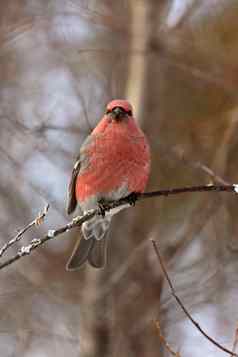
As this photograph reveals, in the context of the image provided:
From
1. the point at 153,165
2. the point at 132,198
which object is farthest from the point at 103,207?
the point at 153,165

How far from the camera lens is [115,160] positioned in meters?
5.09

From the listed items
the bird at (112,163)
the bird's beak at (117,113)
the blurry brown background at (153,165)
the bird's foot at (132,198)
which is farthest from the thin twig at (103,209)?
the blurry brown background at (153,165)

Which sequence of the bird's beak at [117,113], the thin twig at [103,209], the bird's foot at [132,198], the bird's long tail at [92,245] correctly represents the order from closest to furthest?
the thin twig at [103,209] < the bird's foot at [132,198] < the bird's beak at [117,113] < the bird's long tail at [92,245]

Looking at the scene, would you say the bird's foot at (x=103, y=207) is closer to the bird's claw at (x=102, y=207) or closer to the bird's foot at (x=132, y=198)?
the bird's claw at (x=102, y=207)

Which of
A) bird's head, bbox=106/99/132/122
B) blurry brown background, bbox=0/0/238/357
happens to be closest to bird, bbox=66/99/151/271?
bird's head, bbox=106/99/132/122

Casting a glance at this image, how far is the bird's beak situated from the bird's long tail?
821 mm

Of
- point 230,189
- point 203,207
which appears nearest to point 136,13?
point 203,207

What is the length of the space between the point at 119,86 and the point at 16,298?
262 cm

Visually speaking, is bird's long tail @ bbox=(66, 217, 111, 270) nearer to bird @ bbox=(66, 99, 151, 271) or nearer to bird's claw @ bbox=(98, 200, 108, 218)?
bird @ bbox=(66, 99, 151, 271)

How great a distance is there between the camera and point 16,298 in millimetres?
6551

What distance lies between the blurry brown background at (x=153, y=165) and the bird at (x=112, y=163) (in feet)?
2.45

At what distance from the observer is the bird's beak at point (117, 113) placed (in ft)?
17.4

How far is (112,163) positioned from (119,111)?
0.44 metres

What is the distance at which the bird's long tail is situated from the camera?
18.3 feet
